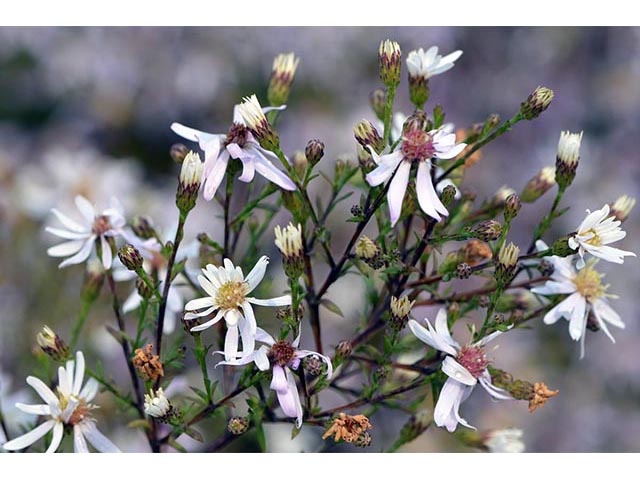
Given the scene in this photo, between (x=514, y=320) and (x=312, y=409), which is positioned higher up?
(x=514, y=320)

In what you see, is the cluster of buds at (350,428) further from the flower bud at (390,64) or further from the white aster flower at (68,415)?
the flower bud at (390,64)

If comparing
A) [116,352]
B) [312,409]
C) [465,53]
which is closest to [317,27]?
[465,53]

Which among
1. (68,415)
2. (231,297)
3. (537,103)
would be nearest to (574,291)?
(537,103)

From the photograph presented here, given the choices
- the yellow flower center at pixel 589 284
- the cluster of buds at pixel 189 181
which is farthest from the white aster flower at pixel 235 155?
the yellow flower center at pixel 589 284

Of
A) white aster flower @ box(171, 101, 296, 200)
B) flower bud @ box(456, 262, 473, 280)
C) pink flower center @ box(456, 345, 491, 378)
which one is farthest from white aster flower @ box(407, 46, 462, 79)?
pink flower center @ box(456, 345, 491, 378)
